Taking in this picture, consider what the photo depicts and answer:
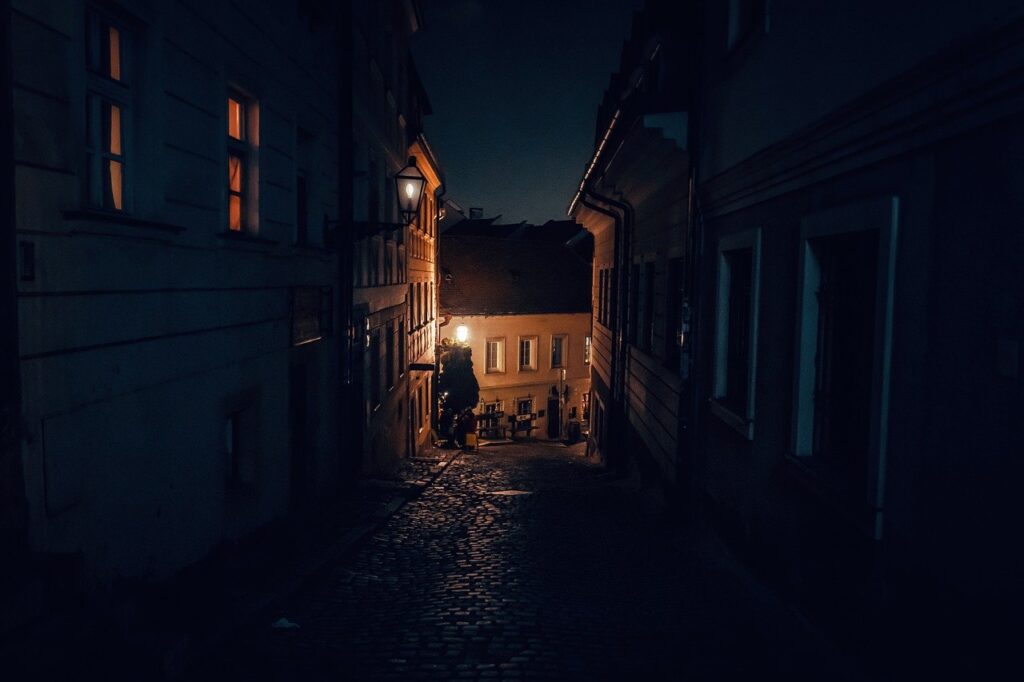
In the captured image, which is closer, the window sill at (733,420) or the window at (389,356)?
the window sill at (733,420)

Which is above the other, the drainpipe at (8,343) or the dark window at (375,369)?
the drainpipe at (8,343)

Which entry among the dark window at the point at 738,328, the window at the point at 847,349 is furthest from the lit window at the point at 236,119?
the window at the point at 847,349

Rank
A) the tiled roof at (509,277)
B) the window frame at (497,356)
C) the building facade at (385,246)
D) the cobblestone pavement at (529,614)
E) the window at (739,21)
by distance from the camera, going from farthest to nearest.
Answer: the tiled roof at (509,277), the window frame at (497,356), the building facade at (385,246), the window at (739,21), the cobblestone pavement at (529,614)

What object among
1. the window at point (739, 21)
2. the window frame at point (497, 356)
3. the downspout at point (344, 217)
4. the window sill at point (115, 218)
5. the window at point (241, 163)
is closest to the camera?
the window sill at point (115, 218)

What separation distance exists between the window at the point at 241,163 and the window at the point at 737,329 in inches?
195

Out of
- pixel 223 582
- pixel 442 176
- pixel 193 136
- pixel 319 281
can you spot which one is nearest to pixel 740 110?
pixel 193 136

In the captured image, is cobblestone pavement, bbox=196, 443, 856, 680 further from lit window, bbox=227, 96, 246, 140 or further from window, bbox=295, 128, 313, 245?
lit window, bbox=227, 96, 246, 140

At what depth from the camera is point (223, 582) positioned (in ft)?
21.8

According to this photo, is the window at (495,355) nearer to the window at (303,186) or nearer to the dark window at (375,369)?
the dark window at (375,369)

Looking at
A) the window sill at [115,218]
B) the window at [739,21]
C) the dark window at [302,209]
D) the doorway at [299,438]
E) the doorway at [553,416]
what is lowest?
the doorway at [553,416]

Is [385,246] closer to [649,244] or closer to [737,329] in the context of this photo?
[649,244]

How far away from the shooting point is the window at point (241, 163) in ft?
24.6

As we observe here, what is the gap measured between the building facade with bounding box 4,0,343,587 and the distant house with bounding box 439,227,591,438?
2828cm

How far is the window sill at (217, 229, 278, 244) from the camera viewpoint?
269 inches
